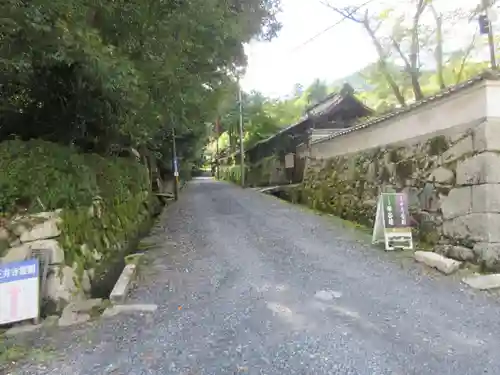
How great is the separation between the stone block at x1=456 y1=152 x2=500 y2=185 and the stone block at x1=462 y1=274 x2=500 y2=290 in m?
1.41

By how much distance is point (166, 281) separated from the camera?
18.5ft

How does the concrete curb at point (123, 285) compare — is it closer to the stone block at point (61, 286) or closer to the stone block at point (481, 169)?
the stone block at point (61, 286)

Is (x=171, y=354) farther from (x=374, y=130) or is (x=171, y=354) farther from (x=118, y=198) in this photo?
(x=374, y=130)

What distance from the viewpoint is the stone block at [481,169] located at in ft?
18.4

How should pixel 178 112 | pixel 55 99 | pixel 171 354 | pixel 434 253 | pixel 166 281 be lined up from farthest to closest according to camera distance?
pixel 178 112, pixel 55 99, pixel 434 253, pixel 166 281, pixel 171 354

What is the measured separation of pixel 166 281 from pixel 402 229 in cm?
434

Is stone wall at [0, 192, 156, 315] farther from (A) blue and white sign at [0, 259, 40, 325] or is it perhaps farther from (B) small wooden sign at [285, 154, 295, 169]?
(B) small wooden sign at [285, 154, 295, 169]

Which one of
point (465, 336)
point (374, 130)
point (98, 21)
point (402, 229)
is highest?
point (98, 21)

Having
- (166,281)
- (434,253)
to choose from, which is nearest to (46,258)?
(166,281)

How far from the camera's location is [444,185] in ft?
22.2

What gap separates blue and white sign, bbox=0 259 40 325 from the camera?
4.00 meters

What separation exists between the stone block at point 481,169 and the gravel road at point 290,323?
1578 millimetres

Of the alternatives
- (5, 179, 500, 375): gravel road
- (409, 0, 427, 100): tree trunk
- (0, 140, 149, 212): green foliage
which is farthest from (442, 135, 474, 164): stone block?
(409, 0, 427, 100): tree trunk

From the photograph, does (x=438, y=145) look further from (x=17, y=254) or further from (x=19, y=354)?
(x=19, y=354)
